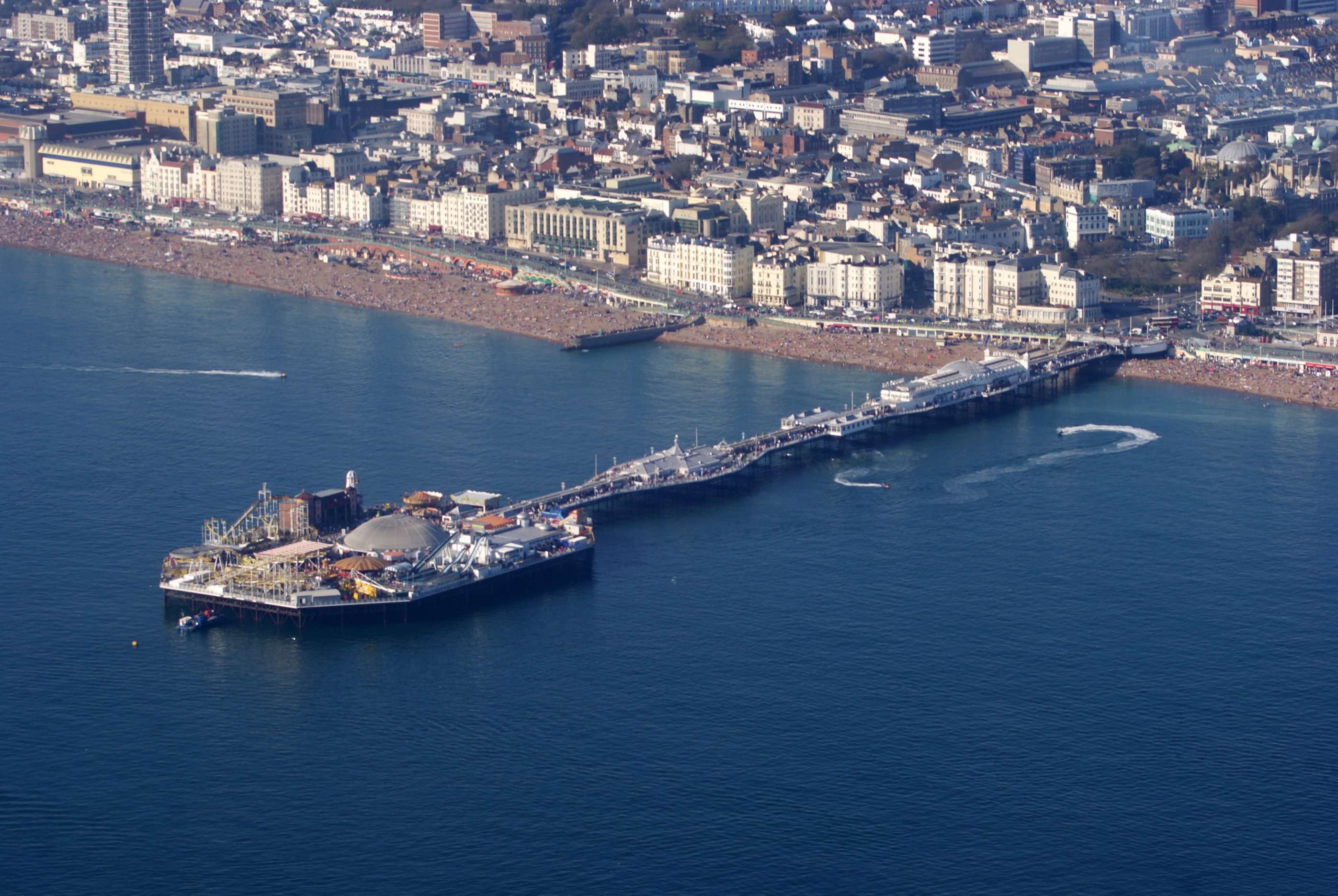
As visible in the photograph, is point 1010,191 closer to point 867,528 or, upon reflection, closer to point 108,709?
point 867,528

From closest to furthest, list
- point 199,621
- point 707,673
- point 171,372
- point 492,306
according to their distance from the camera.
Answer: point 707,673 < point 199,621 < point 171,372 < point 492,306

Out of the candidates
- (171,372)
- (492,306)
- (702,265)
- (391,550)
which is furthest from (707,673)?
(702,265)

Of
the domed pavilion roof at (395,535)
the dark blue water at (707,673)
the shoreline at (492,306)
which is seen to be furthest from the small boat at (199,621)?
the shoreline at (492,306)

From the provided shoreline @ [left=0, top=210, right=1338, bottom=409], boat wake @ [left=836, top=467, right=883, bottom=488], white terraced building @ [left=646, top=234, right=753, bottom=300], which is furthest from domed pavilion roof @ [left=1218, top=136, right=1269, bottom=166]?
boat wake @ [left=836, top=467, right=883, bottom=488]

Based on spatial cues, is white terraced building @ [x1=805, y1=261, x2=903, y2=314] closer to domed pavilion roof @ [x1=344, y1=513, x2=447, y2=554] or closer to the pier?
the pier

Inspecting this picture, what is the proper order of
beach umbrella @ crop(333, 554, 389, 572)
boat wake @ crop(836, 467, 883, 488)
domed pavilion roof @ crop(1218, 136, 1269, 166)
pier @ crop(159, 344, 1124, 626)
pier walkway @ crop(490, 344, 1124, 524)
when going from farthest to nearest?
1. domed pavilion roof @ crop(1218, 136, 1269, 166)
2. boat wake @ crop(836, 467, 883, 488)
3. pier walkway @ crop(490, 344, 1124, 524)
4. beach umbrella @ crop(333, 554, 389, 572)
5. pier @ crop(159, 344, 1124, 626)

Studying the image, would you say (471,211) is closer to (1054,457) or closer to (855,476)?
(855,476)
